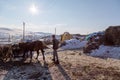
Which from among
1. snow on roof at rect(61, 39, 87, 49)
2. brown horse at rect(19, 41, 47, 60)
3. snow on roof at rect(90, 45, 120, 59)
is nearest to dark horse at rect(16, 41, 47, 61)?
brown horse at rect(19, 41, 47, 60)

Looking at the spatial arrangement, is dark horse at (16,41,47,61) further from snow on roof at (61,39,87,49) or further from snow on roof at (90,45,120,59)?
snow on roof at (61,39,87,49)

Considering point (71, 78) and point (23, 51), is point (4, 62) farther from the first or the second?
point (71, 78)

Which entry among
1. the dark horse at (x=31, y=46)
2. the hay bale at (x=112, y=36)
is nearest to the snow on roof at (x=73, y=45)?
the hay bale at (x=112, y=36)

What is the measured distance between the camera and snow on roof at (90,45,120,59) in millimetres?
15413

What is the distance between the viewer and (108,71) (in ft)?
31.9

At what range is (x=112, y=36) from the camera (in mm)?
18734

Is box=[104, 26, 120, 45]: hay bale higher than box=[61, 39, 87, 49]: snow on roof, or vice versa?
box=[104, 26, 120, 45]: hay bale

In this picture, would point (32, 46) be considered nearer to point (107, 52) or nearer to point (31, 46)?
point (31, 46)

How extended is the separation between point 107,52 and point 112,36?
9.94 ft

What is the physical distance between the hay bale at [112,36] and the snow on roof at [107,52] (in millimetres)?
1471

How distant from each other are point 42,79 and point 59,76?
0.85m

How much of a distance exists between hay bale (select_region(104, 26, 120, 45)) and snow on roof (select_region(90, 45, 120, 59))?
1.47 metres

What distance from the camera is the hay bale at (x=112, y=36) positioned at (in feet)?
60.3

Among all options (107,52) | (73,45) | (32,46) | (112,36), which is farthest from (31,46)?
(73,45)
